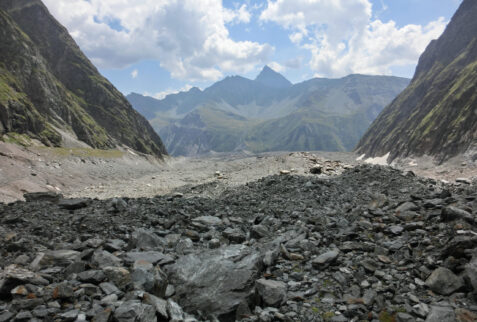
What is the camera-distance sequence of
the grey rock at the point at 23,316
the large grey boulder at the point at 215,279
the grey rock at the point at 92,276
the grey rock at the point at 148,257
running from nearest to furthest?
the grey rock at the point at 23,316, the large grey boulder at the point at 215,279, the grey rock at the point at 92,276, the grey rock at the point at 148,257

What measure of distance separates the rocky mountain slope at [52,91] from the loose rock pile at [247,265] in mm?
74473

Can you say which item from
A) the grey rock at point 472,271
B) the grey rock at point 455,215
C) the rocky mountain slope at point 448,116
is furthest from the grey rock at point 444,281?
the rocky mountain slope at point 448,116

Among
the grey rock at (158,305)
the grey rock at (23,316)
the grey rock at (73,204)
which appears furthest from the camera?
the grey rock at (73,204)

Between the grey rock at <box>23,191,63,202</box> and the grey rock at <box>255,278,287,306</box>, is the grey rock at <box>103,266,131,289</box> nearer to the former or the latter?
the grey rock at <box>255,278,287,306</box>

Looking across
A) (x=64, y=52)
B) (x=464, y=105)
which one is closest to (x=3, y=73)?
(x=64, y=52)

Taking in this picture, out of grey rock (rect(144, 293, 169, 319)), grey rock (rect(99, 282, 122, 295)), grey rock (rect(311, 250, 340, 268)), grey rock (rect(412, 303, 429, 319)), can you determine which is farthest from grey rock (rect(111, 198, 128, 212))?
grey rock (rect(412, 303, 429, 319))

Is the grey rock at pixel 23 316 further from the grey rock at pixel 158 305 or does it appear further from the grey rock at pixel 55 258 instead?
the grey rock at pixel 55 258

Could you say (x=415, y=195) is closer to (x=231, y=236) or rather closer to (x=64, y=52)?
(x=231, y=236)

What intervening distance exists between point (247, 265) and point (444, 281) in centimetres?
586

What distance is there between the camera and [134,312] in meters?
6.71

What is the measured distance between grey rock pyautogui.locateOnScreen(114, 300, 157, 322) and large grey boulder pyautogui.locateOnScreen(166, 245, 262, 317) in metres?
1.41

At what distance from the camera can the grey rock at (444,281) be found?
25.3 feet

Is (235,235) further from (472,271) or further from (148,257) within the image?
(472,271)

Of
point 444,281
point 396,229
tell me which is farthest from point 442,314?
point 396,229
